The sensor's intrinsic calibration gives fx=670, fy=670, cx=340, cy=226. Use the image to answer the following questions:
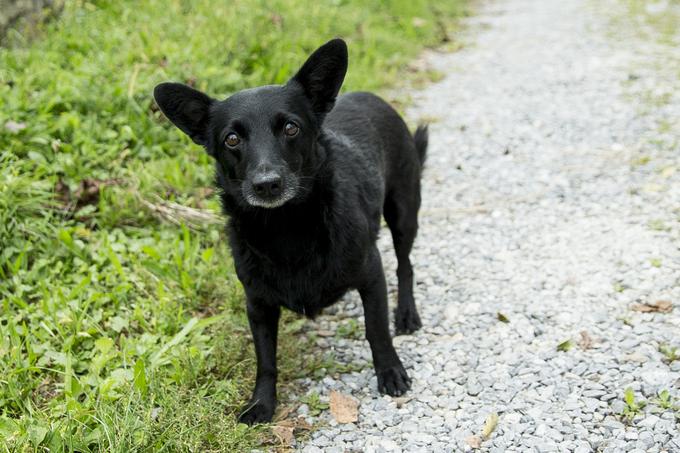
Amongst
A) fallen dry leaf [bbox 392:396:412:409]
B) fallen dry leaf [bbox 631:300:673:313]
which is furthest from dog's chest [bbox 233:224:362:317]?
fallen dry leaf [bbox 631:300:673:313]

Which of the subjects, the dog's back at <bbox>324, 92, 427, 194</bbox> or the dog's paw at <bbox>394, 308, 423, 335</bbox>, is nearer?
the dog's back at <bbox>324, 92, 427, 194</bbox>

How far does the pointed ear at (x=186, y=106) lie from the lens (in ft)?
10.2

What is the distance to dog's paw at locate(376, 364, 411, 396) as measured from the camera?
3.29 metres

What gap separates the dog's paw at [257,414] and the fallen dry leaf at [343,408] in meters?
0.30

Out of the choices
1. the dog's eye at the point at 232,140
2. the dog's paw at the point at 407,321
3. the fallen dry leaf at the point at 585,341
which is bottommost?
the dog's paw at the point at 407,321

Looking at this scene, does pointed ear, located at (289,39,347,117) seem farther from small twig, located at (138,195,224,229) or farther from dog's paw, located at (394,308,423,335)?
small twig, located at (138,195,224,229)

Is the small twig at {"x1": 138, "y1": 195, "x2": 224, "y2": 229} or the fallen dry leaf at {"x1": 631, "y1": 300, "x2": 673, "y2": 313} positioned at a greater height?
the fallen dry leaf at {"x1": 631, "y1": 300, "x2": 673, "y2": 313}

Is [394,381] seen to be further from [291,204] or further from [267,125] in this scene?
[267,125]

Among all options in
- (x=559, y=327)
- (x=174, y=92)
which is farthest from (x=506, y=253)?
(x=174, y=92)

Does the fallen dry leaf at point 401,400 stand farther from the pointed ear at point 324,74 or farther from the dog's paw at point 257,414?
the pointed ear at point 324,74

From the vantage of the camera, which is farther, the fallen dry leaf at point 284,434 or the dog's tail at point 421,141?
the dog's tail at point 421,141

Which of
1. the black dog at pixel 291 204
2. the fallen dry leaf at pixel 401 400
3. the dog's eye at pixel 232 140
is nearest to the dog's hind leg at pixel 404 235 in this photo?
the black dog at pixel 291 204

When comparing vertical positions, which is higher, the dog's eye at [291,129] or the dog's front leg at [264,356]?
the dog's eye at [291,129]

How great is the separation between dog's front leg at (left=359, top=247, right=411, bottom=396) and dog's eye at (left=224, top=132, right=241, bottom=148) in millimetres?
852
